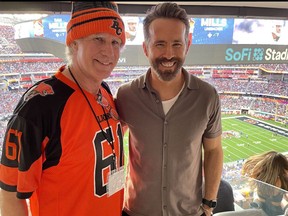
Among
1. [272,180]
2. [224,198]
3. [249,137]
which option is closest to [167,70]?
[224,198]

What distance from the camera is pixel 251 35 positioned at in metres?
3.61

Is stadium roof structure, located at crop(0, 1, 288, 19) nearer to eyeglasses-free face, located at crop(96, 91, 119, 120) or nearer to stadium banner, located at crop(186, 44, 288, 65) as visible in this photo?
stadium banner, located at crop(186, 44, 288, 65)

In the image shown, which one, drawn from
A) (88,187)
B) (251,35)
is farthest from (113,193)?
(251,35)

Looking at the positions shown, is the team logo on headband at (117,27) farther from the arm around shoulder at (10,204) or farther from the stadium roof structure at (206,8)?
the stadium roof structure at (206,8)

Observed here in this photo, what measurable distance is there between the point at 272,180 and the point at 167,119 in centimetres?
114

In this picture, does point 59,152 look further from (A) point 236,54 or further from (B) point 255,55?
(B) point 255,55

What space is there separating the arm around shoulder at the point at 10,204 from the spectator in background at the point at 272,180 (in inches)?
61.4

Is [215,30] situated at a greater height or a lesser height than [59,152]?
greater

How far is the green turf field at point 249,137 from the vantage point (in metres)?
12.0

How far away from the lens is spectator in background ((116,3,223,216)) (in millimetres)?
1105

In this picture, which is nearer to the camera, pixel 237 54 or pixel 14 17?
pixel 14 17

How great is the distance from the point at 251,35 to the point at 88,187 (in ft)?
11.1

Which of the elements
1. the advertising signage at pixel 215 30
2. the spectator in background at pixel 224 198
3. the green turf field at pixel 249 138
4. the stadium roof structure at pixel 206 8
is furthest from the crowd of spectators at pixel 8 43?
the green turf field at pixel 249 138

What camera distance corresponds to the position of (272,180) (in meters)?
1.82
